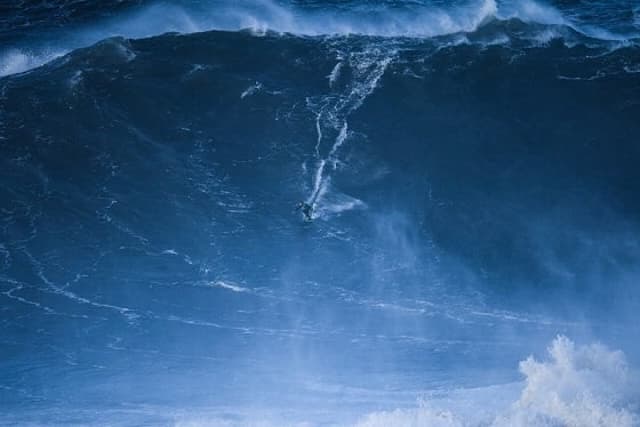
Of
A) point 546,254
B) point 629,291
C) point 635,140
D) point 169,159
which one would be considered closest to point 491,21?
point 635,140

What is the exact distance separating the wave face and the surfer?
0.21 meters

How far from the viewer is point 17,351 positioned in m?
26.0

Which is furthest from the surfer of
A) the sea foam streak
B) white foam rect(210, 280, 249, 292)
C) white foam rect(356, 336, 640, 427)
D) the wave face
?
the sea foam streak

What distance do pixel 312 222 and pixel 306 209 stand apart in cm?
77

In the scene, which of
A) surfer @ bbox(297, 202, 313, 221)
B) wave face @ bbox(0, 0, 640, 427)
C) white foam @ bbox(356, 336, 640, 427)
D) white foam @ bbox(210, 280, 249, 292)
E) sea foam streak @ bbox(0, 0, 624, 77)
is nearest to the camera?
white foam @ bbox(356, 336, 640, 427)

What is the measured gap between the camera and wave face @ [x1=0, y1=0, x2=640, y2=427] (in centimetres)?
2631

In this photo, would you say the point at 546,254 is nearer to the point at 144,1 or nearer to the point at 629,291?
the point at 629,291

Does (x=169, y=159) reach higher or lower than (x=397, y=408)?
higher

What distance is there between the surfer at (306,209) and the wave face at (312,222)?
0.21 metres

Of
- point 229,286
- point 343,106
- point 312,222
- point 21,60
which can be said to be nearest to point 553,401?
point 312,222

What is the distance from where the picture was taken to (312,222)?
97.2 ft

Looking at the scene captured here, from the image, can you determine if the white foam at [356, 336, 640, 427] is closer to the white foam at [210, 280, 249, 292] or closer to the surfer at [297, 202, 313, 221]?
the white foam at [210, 280, 249, 292]

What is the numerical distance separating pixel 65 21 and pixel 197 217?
17186 mm

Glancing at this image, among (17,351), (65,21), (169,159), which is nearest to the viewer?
(17,351)
